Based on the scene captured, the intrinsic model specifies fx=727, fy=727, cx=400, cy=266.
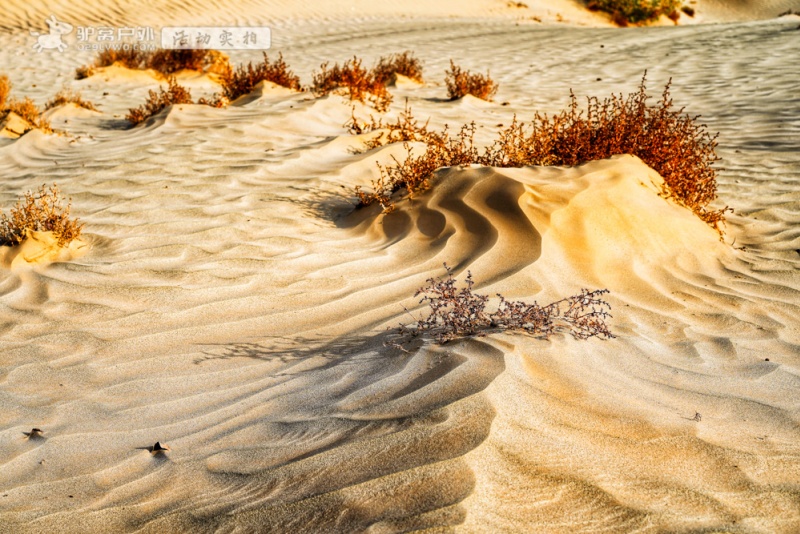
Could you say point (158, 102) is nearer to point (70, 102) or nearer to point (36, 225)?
point (70, 102)

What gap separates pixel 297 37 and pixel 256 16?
4531mm

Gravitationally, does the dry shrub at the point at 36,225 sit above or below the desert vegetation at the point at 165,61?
below

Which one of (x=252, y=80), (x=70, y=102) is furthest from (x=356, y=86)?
(x=70, y=102)

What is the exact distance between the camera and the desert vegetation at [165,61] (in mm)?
11273

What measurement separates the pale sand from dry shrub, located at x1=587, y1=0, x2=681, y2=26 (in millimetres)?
19572

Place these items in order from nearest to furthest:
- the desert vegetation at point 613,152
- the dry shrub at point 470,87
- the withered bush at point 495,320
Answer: the withered bush at point 495,320 → the desert vegetation at point 613,152 → the dry shrub at point 470,87

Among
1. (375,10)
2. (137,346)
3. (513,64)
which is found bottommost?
(137,346)

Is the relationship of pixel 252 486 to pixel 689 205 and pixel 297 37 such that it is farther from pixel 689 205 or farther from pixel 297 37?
pixel 297 37

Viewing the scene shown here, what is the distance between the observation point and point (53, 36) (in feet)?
54.3

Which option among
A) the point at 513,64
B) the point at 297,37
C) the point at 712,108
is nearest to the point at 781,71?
the point at 712,108

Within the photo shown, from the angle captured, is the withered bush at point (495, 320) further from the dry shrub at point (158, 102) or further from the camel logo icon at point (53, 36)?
the camel logo icon at point (53, 36)

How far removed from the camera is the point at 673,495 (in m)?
2.00

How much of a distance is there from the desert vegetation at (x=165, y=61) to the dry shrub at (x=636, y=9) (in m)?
17.7

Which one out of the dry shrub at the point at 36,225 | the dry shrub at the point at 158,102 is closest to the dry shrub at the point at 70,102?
the dry shrub at the point at 158,102
